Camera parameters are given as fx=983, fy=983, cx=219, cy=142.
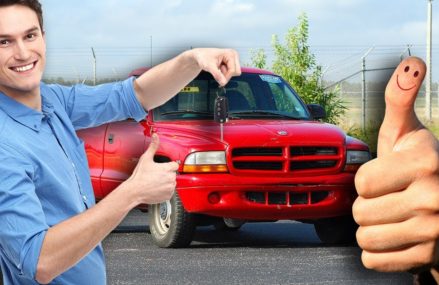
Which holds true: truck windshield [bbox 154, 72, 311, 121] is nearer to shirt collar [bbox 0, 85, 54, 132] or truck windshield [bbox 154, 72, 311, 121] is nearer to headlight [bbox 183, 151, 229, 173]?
headlight [bbox 183, 151, 229, 173]

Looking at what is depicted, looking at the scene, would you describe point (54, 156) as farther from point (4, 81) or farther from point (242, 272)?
point (242, 272)

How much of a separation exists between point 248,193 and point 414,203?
701 centimetres

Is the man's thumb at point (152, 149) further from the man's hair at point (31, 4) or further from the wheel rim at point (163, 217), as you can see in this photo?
the wheel rim at point (163, 217)

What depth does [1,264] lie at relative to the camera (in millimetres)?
1954

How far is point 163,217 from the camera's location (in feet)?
29.3

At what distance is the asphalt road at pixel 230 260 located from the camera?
26.1ft

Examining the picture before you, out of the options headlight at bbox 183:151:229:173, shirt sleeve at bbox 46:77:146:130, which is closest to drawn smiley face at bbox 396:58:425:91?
shirt sleeve at bbox 46:77:146:130

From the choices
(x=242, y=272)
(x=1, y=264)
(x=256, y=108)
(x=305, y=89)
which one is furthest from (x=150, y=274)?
(x=305, y=89)

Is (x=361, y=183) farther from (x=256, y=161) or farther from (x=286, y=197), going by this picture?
(x=256, y=161)

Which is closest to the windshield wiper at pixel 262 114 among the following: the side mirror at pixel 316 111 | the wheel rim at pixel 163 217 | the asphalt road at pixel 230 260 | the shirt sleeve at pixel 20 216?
the side mirror at pixel 316 111

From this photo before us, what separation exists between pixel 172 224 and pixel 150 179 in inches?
287

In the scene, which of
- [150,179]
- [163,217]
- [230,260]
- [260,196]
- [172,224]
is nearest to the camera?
[150,179]

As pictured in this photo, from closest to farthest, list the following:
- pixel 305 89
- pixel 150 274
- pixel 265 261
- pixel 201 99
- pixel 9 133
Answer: pixel 9 133 → pixel 201 99 → pixel 150 274 → pixel 265 261 → pixel 305 89

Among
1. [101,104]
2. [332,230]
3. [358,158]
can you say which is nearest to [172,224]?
[332,230]
